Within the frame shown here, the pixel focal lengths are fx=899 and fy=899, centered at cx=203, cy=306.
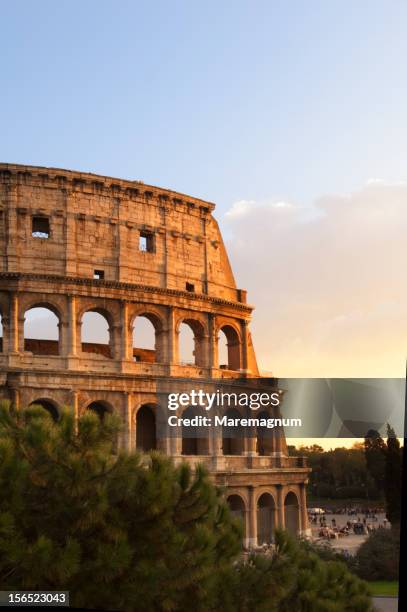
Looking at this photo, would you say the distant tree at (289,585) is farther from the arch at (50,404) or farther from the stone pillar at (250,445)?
the stone pillar at (250,445)

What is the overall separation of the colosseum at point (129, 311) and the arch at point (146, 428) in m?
0.06

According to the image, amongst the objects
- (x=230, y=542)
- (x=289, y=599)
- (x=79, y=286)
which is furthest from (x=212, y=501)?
(x=79, y=286)

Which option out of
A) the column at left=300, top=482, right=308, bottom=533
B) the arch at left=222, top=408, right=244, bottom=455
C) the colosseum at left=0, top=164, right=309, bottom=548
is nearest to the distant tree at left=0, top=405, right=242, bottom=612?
the colosseum at left=0, top=164, right=309, bottom=548

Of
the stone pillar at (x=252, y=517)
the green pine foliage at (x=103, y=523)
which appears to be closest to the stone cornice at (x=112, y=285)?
the stone pillar at (x=252, y=517)

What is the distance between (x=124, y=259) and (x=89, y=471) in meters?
23.9

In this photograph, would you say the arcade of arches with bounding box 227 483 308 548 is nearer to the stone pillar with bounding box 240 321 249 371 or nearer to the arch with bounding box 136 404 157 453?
the arch with bounding box 136 404 157 453

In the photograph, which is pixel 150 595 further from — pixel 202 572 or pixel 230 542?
pixel 230 542

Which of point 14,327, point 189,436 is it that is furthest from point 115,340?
point 189,436

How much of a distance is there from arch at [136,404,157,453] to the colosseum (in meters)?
0.06

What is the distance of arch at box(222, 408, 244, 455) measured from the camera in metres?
39.1

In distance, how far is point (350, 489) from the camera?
52969 mm

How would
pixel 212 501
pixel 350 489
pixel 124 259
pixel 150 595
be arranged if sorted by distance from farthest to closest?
1. pixel 350 489
2. pixel 124 259
3. pixel 212 501
4. pixel 150 595

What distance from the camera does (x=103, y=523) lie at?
13617 mm

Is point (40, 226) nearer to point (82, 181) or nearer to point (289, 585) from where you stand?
point (82, 181)
